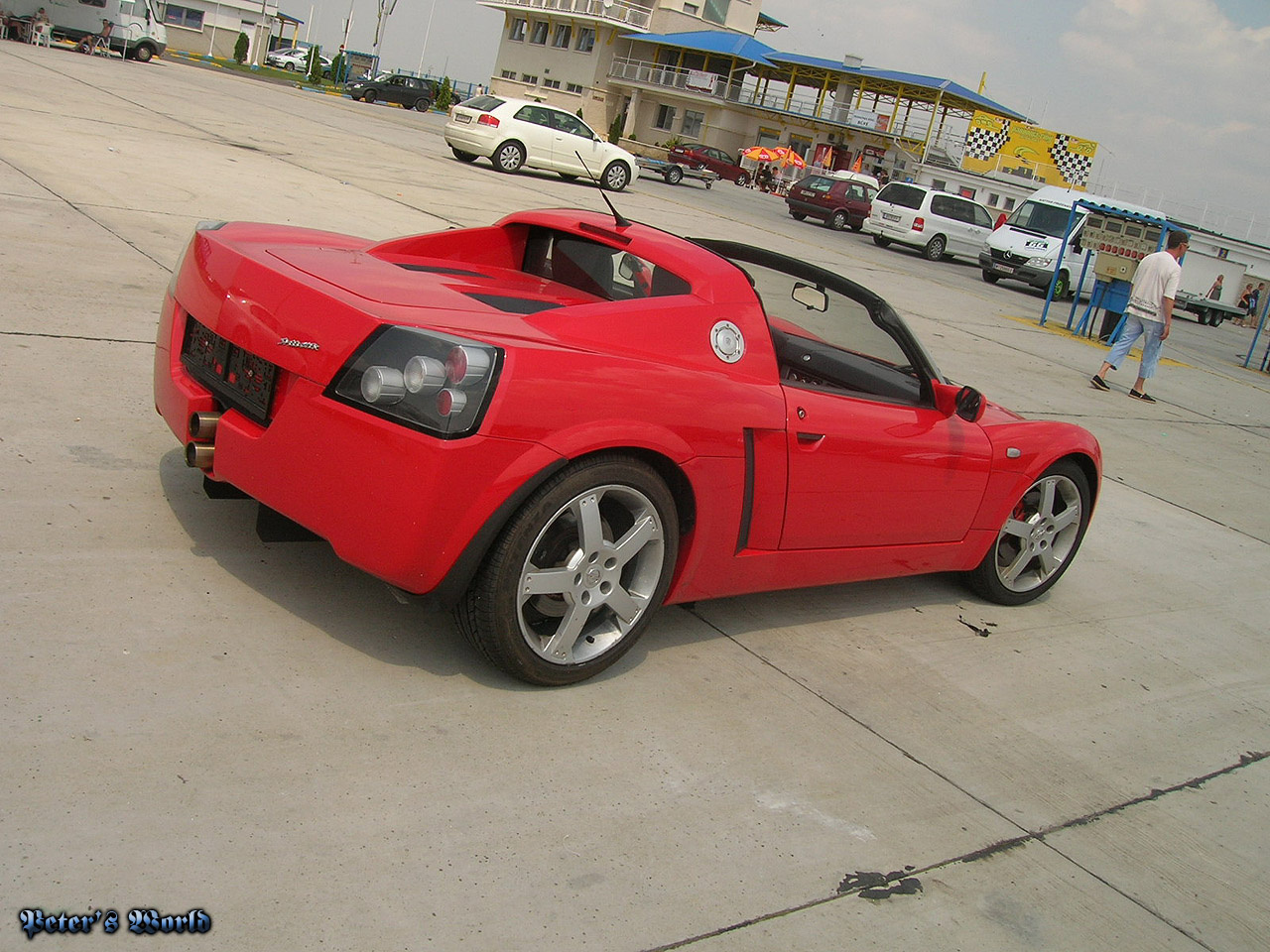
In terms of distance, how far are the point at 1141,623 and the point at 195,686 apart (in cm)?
410

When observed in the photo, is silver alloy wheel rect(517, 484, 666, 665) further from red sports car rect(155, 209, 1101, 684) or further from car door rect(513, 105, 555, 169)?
car door rect(513, 105, 555, 169)

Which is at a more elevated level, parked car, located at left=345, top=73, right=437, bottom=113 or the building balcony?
the building balcony

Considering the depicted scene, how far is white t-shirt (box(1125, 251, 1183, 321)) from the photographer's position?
38.0ft

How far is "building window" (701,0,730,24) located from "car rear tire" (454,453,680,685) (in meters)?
77.9

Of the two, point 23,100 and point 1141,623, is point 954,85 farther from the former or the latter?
point 1141,623

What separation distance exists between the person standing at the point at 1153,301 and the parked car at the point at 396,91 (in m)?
42.4

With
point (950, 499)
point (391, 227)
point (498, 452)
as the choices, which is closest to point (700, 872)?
point (498, 452)

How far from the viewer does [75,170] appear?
400 inches

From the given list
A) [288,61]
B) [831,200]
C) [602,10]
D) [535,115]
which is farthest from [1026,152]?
[288,61]

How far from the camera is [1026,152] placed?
6059 centimetres

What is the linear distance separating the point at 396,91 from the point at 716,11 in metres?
33.9

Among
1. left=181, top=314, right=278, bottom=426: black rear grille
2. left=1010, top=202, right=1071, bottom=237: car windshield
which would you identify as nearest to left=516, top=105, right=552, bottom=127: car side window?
left=1010, top=202, right=1071, bottom=237: car windshield

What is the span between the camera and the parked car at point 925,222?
2719 cm

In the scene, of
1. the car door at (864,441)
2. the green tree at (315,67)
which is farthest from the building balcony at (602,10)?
the car door at (864,441)
